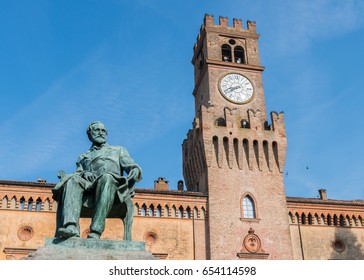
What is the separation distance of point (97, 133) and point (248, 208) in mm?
21818

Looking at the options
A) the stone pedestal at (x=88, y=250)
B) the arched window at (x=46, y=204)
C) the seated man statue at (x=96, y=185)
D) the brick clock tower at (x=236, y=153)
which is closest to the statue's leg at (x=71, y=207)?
the seated man statue at (x=96, y=185)

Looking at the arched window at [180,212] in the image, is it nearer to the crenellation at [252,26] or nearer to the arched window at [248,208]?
the arched window at [248,208]

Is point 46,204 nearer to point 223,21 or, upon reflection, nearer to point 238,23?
point 223,21

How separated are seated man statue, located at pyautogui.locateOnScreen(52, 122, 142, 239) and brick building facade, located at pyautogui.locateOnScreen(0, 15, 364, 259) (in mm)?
18772

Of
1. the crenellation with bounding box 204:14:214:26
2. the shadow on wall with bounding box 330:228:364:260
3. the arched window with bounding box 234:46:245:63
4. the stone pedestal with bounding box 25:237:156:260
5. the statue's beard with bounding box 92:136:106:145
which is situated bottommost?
the stone pedestal with bounding box 25:237:156:260

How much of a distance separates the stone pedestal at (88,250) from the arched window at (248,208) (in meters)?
22.7

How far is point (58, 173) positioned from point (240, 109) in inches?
1018

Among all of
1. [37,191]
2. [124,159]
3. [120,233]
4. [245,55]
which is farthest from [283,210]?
[124,159]

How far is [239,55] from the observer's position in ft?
120

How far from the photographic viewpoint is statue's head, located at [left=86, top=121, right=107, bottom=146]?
8.98m

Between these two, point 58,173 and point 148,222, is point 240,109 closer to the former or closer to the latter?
point 148,222

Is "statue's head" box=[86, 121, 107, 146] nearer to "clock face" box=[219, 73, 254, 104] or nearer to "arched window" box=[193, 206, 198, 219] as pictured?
"arched window" box=[193, 206, 198, 219]

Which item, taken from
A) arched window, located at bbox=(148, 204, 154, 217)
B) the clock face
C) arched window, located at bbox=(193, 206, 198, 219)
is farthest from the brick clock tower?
arched window, located at bbox=(148, 204, 154, 217)
